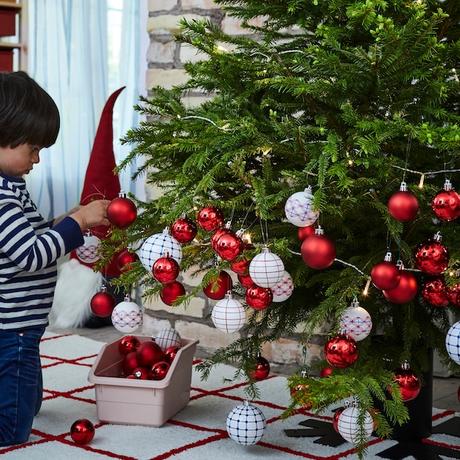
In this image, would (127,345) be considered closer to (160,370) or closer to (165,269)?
(160,370)

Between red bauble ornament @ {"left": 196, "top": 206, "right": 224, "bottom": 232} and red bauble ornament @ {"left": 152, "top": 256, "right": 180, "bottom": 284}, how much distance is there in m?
0.09

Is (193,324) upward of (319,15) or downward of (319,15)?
downward

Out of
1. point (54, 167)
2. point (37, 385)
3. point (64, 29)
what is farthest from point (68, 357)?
point (64, 29)

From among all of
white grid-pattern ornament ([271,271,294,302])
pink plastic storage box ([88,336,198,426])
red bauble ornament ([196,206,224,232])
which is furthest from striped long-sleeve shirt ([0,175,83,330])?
white grid-pattern ornament ([271,271,294,302])

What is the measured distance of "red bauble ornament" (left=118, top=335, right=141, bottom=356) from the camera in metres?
2.18

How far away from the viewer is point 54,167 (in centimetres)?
374

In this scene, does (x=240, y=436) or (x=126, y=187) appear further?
(x=126, y=187)

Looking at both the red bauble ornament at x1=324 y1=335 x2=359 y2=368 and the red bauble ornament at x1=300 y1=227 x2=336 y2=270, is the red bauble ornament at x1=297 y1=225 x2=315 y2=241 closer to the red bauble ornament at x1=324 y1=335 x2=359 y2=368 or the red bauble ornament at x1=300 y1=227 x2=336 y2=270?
the red bauble ornament at x1=300 y1=227 x2=336 y2=270

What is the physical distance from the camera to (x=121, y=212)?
67.8 inches

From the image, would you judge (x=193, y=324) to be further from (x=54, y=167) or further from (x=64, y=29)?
(x=64, y=29)

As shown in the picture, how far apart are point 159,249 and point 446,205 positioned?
533 millimetres

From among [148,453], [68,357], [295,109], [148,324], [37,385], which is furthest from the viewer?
[148,324]

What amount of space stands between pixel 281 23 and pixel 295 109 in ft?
0.66

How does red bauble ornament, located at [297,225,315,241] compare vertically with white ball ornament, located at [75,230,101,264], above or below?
above
